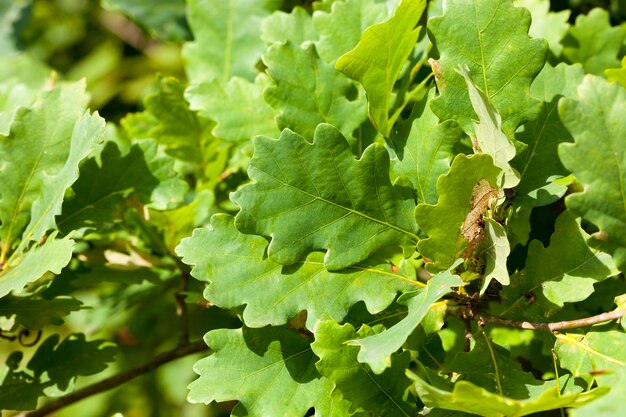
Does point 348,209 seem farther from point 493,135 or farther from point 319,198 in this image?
point 493,135

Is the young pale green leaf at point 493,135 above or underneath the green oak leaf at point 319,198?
above

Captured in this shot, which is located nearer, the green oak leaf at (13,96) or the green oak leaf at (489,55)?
the green oak leaf at (489,55)

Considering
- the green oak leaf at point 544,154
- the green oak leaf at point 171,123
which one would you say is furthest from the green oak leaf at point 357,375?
the green oak leaf at point 171,123

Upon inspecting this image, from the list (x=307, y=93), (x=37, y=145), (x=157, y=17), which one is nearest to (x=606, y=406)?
(x=307, y=93)

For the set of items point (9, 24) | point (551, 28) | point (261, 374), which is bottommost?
point (9, 24)

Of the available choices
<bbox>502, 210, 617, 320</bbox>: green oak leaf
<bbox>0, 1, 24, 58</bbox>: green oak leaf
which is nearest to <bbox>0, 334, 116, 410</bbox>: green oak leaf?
<bbox>502, 210, 617, 320</bbox>: green oak leaf

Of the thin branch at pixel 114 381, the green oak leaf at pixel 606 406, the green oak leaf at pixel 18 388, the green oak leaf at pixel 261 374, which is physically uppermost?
the green oak leaf at pixel 606 406

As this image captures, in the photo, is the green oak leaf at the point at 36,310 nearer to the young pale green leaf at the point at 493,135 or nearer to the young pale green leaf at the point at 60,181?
the young pale green leaf at the point at 60,181

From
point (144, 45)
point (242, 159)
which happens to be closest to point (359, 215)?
point (242, 159)
